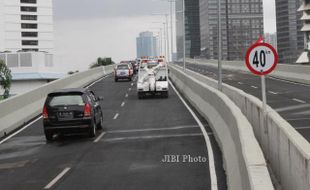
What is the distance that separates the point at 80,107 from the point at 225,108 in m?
5.22

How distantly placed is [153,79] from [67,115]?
16.6 m

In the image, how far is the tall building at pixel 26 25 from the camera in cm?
14450

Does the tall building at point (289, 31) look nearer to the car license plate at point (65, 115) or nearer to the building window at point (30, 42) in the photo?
the building window at point (30, 42)

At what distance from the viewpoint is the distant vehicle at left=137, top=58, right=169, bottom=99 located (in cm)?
3303

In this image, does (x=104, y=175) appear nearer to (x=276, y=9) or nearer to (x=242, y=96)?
(x=242, y=96)

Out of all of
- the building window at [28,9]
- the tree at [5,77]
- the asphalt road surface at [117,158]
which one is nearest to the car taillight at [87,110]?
the asphalt road surface at [117,158]

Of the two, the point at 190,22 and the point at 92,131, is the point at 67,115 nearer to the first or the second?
the point at 92,131

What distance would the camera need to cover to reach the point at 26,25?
490 ft

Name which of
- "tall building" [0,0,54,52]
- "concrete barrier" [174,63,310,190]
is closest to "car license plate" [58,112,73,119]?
"concrete barrier" [174,63,310,190]

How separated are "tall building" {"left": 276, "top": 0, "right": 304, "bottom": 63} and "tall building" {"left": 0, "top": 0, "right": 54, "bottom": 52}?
7406 centimetres

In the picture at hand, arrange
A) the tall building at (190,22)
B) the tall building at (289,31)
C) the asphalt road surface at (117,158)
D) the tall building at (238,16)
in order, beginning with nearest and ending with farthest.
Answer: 1. the asphalt road surface at (117,158)
2. the tall building at (238,16)
3. the tall building at (190,22)
4. the tall building at (289,31)

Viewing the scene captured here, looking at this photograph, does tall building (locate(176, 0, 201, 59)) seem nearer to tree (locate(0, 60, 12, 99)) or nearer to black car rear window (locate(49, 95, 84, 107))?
tree (locate(0, 60, 12, 99))

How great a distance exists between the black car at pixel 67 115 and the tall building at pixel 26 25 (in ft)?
427

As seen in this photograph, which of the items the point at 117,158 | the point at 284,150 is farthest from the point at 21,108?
the point at 284,150
